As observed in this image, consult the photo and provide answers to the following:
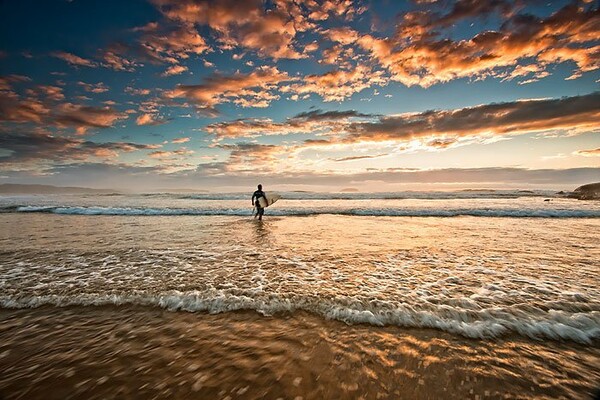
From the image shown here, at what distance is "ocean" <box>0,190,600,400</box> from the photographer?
3016 mm

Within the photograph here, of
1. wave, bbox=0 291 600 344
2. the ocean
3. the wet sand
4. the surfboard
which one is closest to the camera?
the wet sand

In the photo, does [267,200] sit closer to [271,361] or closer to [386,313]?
[386,313]

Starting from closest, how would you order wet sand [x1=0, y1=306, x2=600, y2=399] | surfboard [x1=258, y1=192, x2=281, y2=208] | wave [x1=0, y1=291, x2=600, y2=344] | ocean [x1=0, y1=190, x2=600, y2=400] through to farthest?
wet sand [x1=0, y1=306, x2=600, y2=399] < ocean [x1=0, y1=190, x2=600, y2=400] < wave [x1=0, y1=291, x2=600, y2=344] < surfboard [x1=258, y1=192, x2=281, y2=208]

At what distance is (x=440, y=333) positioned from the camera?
4039mm

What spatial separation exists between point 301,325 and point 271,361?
3.13 feet

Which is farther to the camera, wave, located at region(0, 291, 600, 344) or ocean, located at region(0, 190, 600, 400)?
wave, located at region(0, 291, 600, 344)

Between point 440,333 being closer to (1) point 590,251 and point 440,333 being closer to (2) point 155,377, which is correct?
(2) point 155,377

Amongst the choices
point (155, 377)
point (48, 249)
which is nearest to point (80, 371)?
point (155, 377)

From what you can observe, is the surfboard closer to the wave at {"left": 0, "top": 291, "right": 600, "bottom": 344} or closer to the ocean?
the ocean

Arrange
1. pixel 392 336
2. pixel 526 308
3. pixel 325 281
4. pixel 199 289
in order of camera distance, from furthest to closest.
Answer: pixel 325 281
pixel 199 289
pixel 526 308
pixel 392 336

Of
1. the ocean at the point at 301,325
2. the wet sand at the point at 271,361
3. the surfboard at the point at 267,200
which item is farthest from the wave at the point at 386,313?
the surfboard at the point at 267,200

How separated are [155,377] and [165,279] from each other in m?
3.55

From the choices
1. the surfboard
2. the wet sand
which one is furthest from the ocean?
the surfboard

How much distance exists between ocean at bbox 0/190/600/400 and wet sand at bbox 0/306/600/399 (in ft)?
0.06
